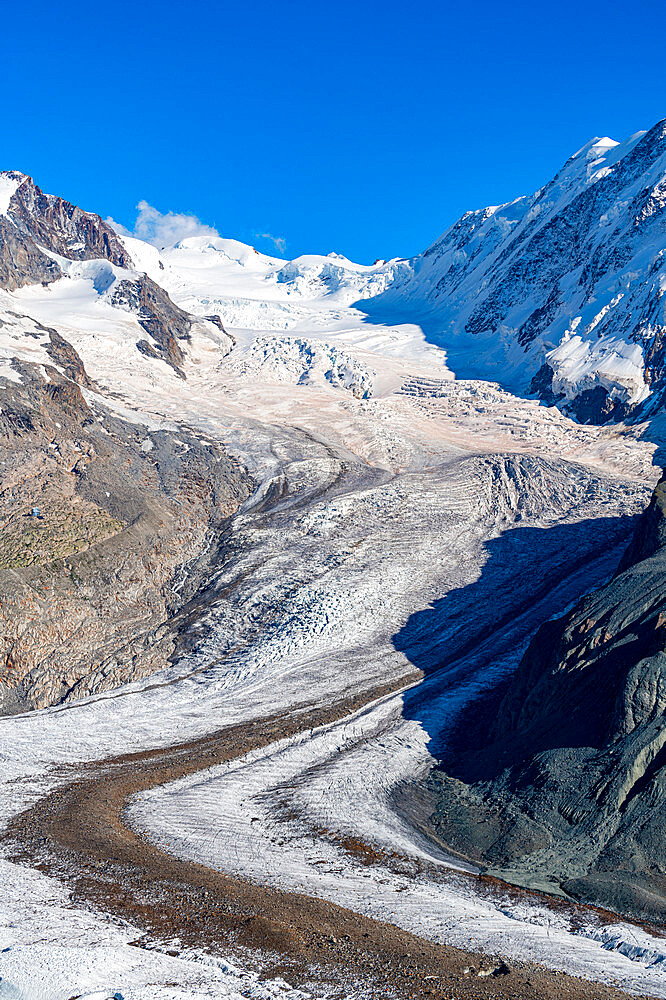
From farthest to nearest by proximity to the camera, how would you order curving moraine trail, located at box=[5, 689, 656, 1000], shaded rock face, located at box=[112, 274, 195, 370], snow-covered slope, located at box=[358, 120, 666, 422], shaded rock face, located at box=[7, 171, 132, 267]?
1. shaded rock face, located at box=[7, 171, 132, 267]
2. snow-covered slope, located at box=[358, 120, 666, 422]
3. shaded rock face, located at box=[112, 274, 195, 370]
4. curving moraine trail, located at box=[5, 689, 656, 1000]

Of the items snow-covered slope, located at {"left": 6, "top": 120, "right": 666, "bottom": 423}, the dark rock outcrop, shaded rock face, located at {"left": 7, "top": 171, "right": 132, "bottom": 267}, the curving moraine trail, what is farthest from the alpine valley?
shaded rock face, located at {"left": 7, "top": 171, "right": 132, "bottom": 267}

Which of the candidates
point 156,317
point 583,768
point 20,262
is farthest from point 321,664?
point 20,262

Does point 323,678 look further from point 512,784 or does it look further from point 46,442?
point 46,442

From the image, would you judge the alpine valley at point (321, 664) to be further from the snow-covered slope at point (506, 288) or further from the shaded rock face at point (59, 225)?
the shaded rock face at point (59, 225)

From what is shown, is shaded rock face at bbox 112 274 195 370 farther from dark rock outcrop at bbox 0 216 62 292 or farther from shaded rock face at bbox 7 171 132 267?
shaded rock face at bbox 7 171 132 267

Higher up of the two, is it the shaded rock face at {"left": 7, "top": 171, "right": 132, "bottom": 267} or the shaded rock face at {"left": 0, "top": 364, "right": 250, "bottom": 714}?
the shaded rock face at {"left": 7, "top": 171, "right": 132, "bottom": 267}

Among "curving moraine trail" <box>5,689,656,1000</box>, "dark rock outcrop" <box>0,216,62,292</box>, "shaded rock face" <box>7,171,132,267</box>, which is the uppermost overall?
"shaded rock face" <box>7,171,132,267</box>

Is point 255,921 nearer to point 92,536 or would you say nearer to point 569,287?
point 92,536
